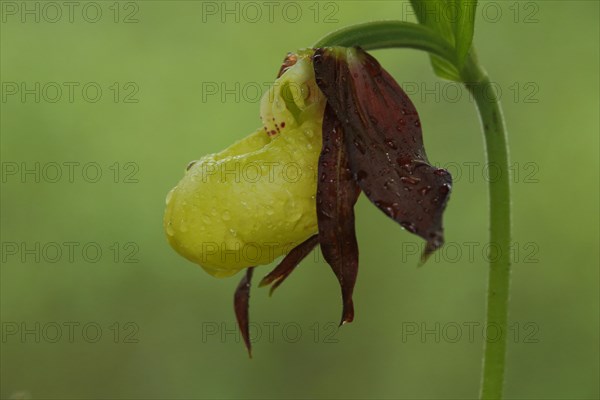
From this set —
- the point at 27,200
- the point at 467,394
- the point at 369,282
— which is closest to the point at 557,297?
the point at 467,394

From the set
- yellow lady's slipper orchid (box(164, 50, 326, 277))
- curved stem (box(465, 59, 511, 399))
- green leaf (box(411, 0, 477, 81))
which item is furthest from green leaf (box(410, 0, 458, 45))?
yellow lady's slipper orchid (box(164, 50, 326, 277))

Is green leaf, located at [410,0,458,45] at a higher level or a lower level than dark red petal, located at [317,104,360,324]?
higher

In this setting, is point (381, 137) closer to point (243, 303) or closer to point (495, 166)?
point (495, 166)

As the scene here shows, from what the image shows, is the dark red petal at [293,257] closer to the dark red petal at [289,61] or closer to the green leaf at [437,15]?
the dark red petal at [289,61]

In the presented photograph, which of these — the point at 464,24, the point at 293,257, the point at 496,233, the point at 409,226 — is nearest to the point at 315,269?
the point at 293,257

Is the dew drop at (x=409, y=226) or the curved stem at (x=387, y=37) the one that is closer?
the dew drop at (x=409, y=226)

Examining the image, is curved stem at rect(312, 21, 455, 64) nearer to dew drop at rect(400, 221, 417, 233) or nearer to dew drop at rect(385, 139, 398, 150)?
dew drop at rect(385, 139, 398, 150)

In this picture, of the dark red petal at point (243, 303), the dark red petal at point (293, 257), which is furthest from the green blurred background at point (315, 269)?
the dark red petal at point (293, 257)
